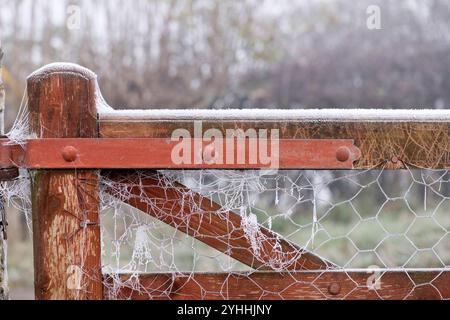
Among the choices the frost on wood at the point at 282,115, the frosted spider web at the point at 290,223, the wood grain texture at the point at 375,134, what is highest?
the frost on wood at the point at 282,115

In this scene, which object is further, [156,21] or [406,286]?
[156,21]

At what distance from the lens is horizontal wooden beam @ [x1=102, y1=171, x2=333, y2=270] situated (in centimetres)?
171

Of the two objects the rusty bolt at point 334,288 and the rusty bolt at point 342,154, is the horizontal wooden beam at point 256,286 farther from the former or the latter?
the rusty bolt at point 342,154

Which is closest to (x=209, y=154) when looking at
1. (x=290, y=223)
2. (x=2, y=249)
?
(x=2, y=249)

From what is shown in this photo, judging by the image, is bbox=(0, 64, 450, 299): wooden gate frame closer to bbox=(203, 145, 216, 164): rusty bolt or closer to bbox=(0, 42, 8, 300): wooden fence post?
bbox=(203, 145, 216, 164): rusty bolt

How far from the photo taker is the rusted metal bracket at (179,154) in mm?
1633

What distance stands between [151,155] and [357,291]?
0.70m

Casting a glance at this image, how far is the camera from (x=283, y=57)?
10.6 meters

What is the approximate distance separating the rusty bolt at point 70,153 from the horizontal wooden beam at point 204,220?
11cm


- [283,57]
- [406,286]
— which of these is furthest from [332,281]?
[283,57]

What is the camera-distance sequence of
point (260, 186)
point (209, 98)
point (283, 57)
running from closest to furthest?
point (260, 186) → point (209, 98) → point (283, 57)

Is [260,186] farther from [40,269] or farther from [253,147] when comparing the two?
[40,269]

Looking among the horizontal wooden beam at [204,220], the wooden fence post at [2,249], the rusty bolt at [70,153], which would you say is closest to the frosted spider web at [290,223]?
the horizontal wooden beam at [204,220]
